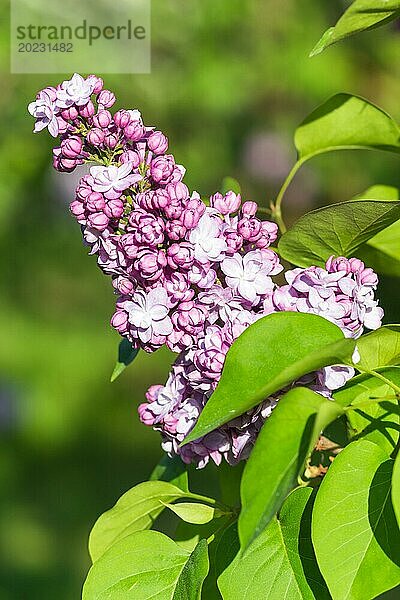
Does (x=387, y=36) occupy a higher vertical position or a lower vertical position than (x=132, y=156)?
higher

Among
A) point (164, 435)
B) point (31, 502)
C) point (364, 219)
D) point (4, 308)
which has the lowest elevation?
point (31, 502)

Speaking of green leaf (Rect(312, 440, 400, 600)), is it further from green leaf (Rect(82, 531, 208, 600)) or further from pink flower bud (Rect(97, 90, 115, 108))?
pink flower bud (Rect(97, 90, 115, 108))

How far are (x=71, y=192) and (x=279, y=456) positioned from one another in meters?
1.73

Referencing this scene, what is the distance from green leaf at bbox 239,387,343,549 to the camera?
12.8 inches

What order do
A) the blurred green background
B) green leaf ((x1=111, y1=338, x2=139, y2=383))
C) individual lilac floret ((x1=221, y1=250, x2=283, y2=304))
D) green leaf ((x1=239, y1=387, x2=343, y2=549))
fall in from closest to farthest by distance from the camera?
1. green leaf ((x1=239, y1=387, x2=343, y2=549))
2. individual lilac floret ((x1=221, y1=250, x2=283, y2=304))
3. green leaf ((x1=111, y1=338, x2=139, y2=383))
4. the blurred green background

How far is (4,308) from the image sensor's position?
2.06 m

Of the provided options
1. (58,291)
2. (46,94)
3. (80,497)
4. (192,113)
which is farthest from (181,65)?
(46,94)

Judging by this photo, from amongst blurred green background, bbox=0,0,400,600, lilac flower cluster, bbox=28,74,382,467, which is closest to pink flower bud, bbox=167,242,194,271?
lilac flower cluster, bbox=28,74,382,467

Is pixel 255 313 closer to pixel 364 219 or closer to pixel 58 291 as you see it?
pixel 364 219

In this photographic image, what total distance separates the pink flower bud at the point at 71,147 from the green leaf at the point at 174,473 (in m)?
0.22

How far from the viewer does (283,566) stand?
433mm

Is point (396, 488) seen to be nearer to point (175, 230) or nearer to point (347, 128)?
point (175, 230)

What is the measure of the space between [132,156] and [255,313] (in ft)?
0.33

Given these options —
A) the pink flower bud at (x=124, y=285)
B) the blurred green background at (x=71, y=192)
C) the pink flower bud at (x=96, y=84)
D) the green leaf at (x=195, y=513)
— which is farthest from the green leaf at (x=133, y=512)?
the blurred green background at (x=71, y=192)
